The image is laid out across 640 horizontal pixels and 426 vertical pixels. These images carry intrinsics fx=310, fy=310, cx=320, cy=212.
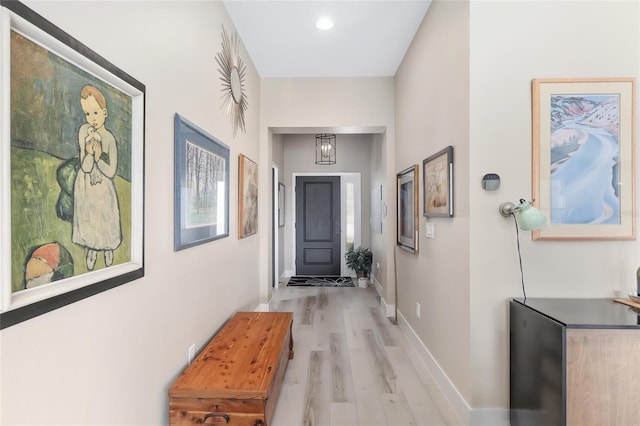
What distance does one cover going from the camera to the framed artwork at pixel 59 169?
0.80 m

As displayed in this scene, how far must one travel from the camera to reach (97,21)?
1.12 metres

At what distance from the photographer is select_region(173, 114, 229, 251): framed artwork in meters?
1.71

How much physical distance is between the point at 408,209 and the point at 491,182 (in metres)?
1.38

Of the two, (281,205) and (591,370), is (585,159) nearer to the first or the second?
(591,370)

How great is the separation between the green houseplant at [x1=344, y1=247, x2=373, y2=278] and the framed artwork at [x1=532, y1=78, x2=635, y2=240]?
3.72m

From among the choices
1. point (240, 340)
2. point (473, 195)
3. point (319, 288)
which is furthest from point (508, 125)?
point (319, 288)

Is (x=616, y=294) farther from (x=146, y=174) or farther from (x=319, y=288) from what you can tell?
(x=319, y=288)

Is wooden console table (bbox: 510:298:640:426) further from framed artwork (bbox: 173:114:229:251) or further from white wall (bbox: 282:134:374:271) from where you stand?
white wall (bbox: 282:134:374:271)

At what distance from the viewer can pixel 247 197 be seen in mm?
3107

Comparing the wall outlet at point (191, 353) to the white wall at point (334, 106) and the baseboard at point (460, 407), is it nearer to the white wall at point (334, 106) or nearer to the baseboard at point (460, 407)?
the baseboard at point (460, 407)

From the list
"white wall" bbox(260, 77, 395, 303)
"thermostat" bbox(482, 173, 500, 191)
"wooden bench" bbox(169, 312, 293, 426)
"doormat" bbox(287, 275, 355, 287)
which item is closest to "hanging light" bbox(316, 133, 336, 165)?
"white wall" bbox(260, 77, 395, 303)

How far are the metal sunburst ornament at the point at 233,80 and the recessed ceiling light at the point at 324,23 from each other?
762 millimetres

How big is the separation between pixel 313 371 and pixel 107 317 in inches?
70.1

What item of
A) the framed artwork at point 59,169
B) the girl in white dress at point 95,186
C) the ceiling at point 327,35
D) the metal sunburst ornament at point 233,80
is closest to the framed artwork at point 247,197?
the metal sunburst ornament at point 233,80
